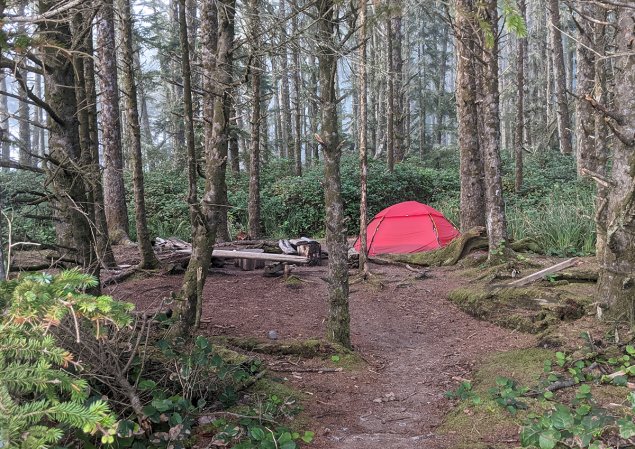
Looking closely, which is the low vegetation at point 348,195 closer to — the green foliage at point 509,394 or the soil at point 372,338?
the soil at point 372,338

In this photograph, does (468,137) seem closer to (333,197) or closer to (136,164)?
Result: (333,197)

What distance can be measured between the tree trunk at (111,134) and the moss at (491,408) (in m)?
7.91

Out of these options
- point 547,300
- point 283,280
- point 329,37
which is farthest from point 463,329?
point 329,37

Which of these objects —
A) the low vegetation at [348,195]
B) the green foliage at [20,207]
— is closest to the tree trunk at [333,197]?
the green foliage at [20,207]

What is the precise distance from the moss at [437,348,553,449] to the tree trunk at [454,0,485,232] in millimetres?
5662

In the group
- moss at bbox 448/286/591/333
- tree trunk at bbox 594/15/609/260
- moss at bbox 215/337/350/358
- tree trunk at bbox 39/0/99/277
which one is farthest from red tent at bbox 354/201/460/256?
tree trunk at bbox 39/0/99/277

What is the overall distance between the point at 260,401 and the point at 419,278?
603cm

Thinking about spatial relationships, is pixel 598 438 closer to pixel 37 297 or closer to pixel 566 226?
pixel 37 297

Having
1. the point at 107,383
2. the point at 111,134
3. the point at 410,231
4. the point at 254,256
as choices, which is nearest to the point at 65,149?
the point at 107,383

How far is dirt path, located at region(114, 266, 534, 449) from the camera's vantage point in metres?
3.74

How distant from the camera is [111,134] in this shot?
1030cm

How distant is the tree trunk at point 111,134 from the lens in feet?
33.3

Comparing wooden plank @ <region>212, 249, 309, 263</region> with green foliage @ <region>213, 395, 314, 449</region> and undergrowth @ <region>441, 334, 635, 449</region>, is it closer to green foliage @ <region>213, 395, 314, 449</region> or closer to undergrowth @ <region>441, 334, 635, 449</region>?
undergrowth @ <region>441, 334, 635, 449</region>

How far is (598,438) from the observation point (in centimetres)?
284
